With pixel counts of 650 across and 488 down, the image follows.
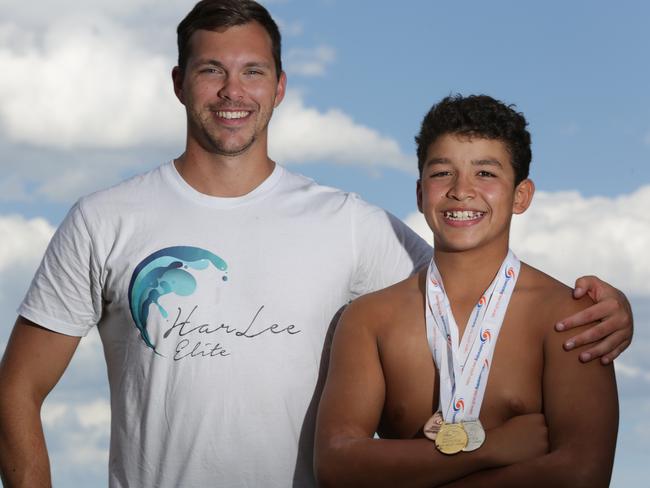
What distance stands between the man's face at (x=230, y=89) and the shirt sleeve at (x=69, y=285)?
2.58 ft

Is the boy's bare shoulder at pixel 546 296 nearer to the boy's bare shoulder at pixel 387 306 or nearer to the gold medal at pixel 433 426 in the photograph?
the boy's bare shoulder at pixel 387 306

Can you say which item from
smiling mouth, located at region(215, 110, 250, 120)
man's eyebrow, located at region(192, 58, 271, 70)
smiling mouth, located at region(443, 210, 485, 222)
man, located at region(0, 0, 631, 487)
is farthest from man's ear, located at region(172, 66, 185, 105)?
smiling mouth, located at region(443, 210, 485, 222)

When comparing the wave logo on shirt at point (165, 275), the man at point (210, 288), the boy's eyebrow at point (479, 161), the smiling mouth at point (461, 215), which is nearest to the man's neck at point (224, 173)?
the man at point (210, 288)

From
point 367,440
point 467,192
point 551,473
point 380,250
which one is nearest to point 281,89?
point 380,250

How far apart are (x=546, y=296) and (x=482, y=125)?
0.84 m

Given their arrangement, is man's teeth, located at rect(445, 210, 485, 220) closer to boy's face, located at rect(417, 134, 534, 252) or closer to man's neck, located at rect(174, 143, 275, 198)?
boy's face, located at rect(417, 134, 534, 252)

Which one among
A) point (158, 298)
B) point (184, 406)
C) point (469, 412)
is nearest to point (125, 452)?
point (184, 406)

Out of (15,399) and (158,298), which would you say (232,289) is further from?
(15,399)

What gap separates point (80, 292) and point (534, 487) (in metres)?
2.52

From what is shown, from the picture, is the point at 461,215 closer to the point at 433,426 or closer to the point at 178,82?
the point at 433,426

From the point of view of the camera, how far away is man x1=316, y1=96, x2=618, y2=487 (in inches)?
181

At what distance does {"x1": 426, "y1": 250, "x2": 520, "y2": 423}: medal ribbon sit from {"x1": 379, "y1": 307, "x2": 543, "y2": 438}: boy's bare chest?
0.04m

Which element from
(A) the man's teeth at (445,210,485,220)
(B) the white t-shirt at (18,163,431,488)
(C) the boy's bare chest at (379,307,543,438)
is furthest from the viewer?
(B) the white t-shirt at (18,163,431,488)

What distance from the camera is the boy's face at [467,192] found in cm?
498
